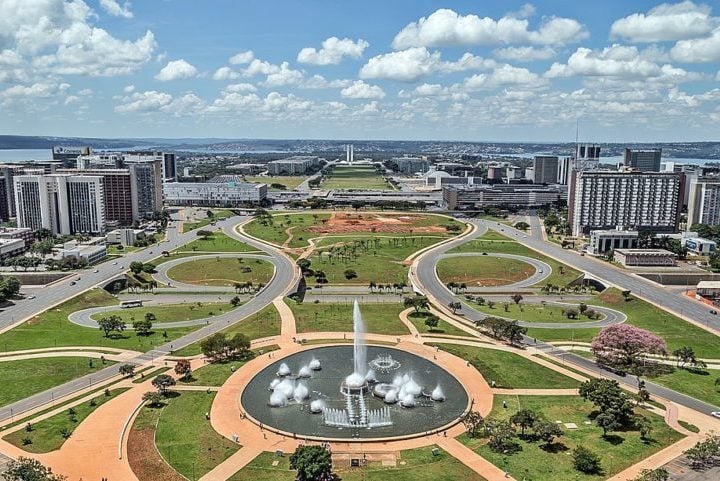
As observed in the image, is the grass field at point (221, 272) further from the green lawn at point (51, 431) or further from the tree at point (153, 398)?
the green lawn at point (51, 431)

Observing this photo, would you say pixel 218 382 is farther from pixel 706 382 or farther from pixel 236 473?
pixel 706 382

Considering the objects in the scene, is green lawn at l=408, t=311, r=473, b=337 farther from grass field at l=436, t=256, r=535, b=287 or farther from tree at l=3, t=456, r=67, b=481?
tree at l=3, t=456, r=67, b=481

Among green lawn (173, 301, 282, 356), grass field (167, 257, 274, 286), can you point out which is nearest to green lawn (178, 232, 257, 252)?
grass field (167, 257, 274, 286)

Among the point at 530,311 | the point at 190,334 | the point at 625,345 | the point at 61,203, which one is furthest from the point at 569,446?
the point at 61,203

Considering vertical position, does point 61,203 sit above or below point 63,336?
above

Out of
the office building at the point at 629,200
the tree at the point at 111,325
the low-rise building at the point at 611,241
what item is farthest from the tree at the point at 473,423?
the office building at the point at 629,200

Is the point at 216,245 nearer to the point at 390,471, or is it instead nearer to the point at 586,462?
the point at 390,471

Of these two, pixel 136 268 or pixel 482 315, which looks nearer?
pixel 482 315
